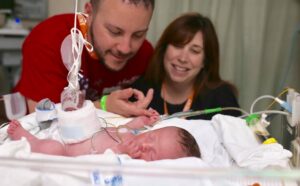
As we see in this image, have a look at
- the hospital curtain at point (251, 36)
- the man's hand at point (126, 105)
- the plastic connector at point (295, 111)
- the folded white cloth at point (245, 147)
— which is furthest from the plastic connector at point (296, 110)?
the hospital curtain at point (251, 36)

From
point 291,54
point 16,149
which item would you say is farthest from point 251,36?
point 16,149

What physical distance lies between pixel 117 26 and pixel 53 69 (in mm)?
381

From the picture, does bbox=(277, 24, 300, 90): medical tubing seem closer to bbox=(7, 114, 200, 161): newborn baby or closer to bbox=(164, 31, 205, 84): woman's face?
bbox=(164, 31, 205, 84): woman's face

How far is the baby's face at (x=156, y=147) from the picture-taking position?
3.32ft

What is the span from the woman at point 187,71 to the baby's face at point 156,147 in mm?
653

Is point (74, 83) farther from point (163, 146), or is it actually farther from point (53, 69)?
point (53, 69)

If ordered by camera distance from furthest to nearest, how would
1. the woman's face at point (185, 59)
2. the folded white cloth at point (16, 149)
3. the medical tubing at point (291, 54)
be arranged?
the medical tubing at point (291, 54), the woman's face at point (185, 59), the folded white cloth at point (16, 149)

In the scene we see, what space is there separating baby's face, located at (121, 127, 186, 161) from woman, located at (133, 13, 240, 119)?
653 millimetres

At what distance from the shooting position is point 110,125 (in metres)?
1.20

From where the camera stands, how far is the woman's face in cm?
166

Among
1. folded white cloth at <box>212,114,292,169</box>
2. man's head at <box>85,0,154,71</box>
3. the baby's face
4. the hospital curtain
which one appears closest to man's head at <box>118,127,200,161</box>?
the baby's face

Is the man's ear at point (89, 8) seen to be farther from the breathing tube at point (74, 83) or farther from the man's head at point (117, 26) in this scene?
the breathing tube at point (74, 83)

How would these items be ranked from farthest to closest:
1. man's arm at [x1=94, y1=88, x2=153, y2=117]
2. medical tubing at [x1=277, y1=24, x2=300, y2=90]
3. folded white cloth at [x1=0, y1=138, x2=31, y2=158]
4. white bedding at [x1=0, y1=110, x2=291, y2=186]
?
medical tubing at [x1=277, y1=24, x2=300, y2=90]
man's arm at [x1=94, y1=88, x2=153, y2=117]
folded white cloth at [x1=0, y1=138, x2=31, y2=158]
white bedding at [x1=0, y1=110, x2=291, y2=186]

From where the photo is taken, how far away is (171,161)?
2.91 ft
